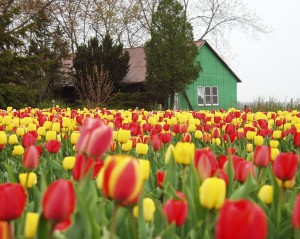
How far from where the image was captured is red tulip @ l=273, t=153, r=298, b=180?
146 centimetres

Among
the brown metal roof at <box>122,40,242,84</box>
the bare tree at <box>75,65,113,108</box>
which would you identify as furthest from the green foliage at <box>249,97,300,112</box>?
the brown metal roof at <box>122,40,242,84</box>

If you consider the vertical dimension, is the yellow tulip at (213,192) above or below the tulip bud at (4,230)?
above

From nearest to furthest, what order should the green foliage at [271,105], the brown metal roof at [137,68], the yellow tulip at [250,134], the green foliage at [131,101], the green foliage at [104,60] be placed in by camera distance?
the yellow tulip at [250,134] → the green foliage at [271,105] → the green foliage at [131,101] → the green foliage at [104,60] → the brown metal roof at [137,68]

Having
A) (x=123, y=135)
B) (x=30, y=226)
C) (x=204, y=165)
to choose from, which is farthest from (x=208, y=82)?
(x=30, y=226)

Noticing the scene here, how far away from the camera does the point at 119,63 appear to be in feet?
103

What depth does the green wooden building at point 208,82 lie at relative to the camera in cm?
3372

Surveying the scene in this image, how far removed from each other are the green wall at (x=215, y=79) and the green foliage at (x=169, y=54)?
460cm

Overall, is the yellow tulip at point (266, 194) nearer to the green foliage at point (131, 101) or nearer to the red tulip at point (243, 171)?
the red tulip at point (243, 171)

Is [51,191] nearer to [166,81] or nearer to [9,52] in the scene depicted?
[9,52]

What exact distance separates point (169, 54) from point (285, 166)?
91.3ft

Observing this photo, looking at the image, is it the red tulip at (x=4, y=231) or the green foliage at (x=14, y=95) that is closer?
the red tulip at (x=4, y=231)

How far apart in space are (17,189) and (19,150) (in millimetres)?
2113

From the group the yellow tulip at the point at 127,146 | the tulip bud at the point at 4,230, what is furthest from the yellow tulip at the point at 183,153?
the yellow tulip at the point at 127,146

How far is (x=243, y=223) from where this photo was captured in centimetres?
82
